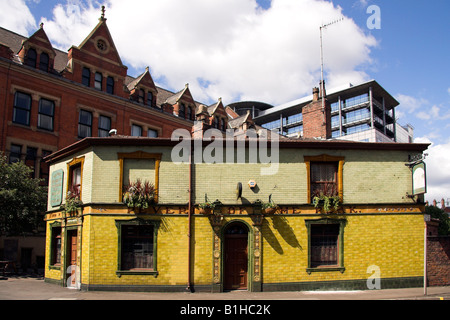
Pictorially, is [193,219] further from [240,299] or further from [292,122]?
[292,122]

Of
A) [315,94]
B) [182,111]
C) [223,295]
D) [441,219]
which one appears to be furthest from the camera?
[441,219]

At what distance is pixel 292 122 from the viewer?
97.0 m

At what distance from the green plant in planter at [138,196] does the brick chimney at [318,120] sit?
1344cm

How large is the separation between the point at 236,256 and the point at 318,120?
13875 millimetres

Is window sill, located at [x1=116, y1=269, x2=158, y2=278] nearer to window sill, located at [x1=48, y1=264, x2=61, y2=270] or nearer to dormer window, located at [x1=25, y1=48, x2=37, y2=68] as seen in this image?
window sill, located at [x1=48, y1=264, x2=61, y2=270]

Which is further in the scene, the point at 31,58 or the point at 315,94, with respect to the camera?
the point at 31,58

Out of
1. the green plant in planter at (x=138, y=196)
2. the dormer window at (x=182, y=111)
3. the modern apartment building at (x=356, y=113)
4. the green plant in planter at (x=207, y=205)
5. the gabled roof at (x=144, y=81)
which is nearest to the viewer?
the green plant in planter at (x=138, y=196)

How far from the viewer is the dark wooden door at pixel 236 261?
18.2 m

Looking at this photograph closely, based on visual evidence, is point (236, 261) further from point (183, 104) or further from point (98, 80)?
point (183, 104)

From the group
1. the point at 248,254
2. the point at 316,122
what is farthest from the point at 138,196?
the point at 316,122

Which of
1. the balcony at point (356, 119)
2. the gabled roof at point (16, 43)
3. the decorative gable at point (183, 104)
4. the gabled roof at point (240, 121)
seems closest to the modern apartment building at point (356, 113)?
the balcony at point (356, 119)

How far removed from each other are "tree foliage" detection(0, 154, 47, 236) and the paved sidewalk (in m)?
6.09

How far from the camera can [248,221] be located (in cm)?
1836

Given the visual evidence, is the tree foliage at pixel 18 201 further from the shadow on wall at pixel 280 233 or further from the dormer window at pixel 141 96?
the dormer window at pixel 141 96
